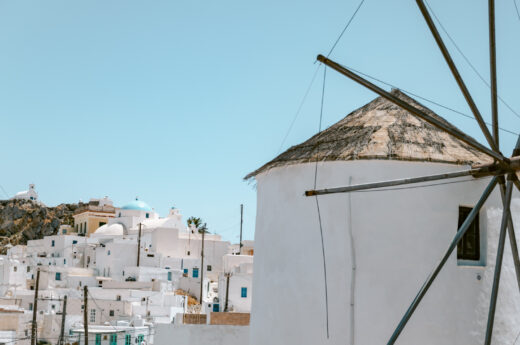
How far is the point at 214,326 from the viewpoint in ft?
50.9

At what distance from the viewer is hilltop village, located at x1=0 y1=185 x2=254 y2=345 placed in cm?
3584

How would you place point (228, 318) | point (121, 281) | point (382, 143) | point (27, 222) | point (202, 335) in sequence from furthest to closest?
1. point (27, 222)
2. point (121, 281)
3. point (228, 318)
4. point (202, 335)
5. point (382, 143)

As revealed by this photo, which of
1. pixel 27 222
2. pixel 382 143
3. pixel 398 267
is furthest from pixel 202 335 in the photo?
pixel 27 222

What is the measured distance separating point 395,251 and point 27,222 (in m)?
79.2

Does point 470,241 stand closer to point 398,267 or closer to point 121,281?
point 398,267

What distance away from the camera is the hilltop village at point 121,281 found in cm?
3584

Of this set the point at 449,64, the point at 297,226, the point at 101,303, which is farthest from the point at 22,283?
the point at 449,64

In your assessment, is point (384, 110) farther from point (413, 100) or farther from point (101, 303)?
point (101, 303)

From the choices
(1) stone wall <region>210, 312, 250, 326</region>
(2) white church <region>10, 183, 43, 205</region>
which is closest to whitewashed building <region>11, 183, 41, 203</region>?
(2) white church <region>10, 183, 43, 205</region>

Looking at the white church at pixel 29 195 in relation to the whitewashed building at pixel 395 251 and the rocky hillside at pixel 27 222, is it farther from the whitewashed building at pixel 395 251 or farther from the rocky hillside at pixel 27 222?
the whitewashed building at pixel 395 251

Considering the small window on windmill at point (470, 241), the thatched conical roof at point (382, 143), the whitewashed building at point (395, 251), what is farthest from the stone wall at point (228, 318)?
the small window on windmill at point (470, 241)

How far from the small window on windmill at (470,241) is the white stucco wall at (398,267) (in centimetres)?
10

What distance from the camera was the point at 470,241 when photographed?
9.70 metres

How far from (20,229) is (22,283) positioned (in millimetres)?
35561
